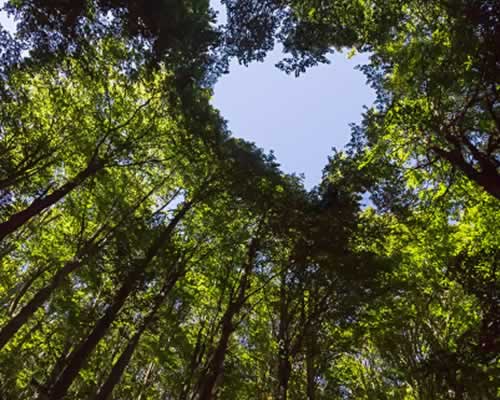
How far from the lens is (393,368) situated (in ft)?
53.1

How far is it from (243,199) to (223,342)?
517 cm

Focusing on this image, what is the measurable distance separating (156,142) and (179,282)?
6447mm

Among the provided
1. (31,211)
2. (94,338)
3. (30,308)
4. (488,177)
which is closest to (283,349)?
(94,338)

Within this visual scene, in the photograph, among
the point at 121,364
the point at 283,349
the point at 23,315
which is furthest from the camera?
the point at 283,349

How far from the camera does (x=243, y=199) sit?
42.0ft

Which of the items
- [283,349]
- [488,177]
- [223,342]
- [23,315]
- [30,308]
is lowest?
[23,315]

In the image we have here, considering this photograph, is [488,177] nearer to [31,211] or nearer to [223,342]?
[223,342]

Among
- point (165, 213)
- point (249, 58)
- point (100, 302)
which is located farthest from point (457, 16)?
point (100, 302)

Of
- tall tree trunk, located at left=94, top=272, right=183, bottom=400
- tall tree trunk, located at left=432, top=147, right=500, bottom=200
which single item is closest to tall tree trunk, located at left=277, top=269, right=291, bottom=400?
tall tree trunk, located at left=94, top=272, right=183, bottom=400

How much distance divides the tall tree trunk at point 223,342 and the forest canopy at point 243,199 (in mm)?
105

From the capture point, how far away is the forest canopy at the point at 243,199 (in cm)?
847

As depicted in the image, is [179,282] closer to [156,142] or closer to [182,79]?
[156,142]

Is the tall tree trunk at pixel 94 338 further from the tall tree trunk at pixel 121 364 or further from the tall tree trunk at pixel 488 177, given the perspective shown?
the tall tree trunk at pixel 488 177

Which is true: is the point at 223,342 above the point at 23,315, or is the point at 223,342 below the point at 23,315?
above
